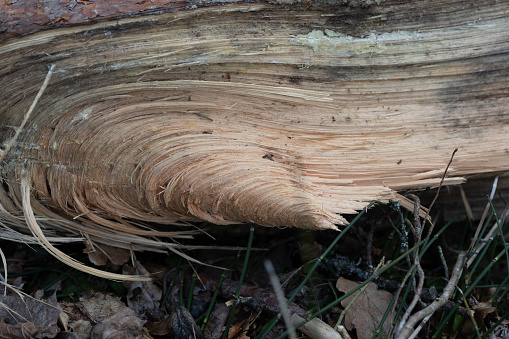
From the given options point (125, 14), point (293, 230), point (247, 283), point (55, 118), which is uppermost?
point (125, 14)

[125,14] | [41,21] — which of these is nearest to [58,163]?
[41,21]

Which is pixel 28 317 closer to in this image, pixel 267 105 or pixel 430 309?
pixel 267 105

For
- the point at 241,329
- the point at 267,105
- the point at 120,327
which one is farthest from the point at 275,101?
the point at 120,327

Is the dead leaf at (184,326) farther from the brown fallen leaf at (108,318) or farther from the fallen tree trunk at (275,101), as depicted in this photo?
the fallen tree trunk at (275,101)

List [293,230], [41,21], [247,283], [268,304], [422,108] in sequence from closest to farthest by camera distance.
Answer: [41,21] < [422,108] < [268,304] < [247,283] < [293,230]

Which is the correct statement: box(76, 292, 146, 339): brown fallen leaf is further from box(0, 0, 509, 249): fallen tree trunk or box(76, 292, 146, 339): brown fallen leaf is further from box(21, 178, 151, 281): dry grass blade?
box(0, 0, 509, 249): fallen tree trunk

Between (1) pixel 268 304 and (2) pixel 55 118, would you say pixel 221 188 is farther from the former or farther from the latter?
(2) pixel 55 118
